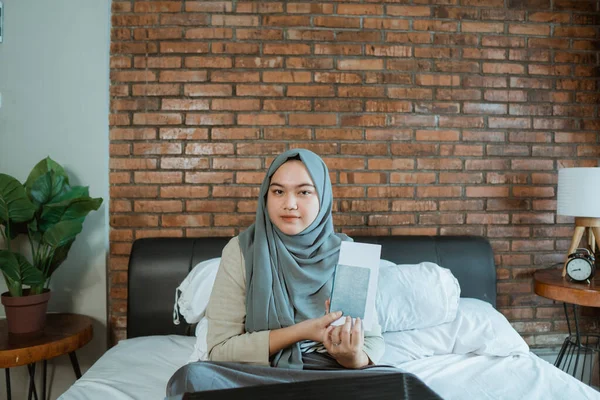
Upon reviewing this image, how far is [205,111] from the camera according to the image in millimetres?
2229

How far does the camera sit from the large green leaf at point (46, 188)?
188 centimetres

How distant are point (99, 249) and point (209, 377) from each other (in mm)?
1429

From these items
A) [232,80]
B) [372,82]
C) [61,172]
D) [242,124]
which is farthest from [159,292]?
[372,82]

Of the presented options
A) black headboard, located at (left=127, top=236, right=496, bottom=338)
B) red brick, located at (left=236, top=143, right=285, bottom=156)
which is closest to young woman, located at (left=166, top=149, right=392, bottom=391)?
black headboard, located at (left=127, top=236, right=496, bottom=338)

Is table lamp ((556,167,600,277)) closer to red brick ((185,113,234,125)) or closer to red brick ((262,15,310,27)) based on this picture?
red brick ((262,15,310,27))

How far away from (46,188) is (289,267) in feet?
4.38

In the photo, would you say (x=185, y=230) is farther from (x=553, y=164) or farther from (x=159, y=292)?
(x=553, y=164)

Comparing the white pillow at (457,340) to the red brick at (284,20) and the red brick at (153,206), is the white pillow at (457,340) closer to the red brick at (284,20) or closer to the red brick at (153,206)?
the red brick at (153,206)

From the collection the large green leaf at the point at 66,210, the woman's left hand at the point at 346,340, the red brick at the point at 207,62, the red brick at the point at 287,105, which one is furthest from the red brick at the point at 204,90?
the woman's left hand at the point at 346,340

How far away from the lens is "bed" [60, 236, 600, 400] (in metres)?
1.41

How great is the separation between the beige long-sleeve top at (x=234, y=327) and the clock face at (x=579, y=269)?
1.33 m

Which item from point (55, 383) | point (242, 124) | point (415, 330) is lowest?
point (55, 383)

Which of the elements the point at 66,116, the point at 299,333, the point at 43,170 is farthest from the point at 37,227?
the point at 299,333

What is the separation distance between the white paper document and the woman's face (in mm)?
229
